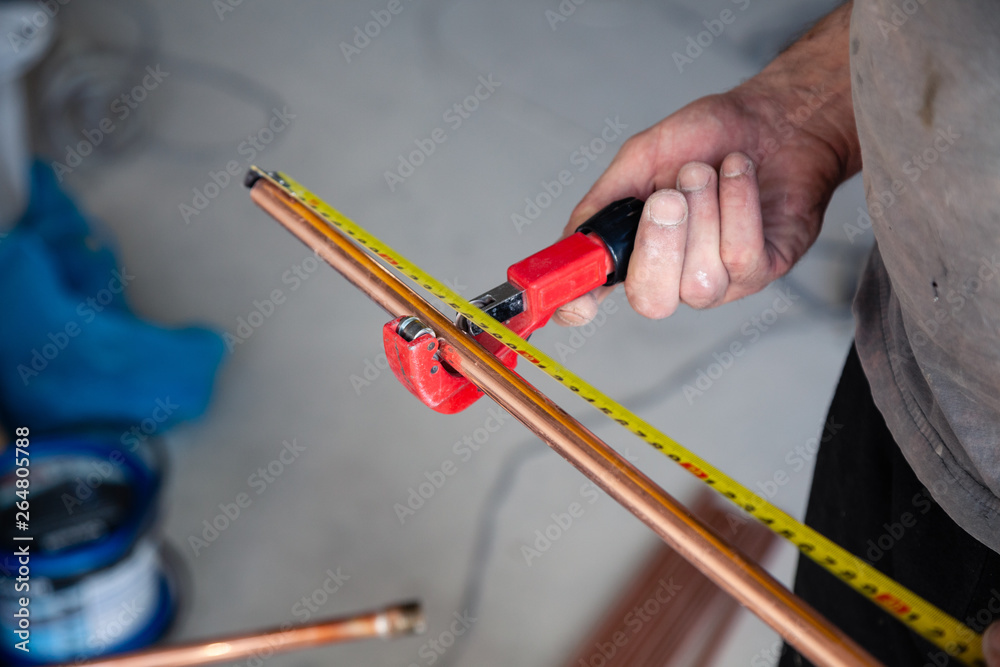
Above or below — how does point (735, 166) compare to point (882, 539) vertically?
above

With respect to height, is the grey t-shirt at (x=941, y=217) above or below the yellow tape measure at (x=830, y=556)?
above

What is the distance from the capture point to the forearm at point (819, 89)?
2.69 ft

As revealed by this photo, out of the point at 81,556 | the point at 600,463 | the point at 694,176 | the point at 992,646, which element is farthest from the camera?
the point at 81,556

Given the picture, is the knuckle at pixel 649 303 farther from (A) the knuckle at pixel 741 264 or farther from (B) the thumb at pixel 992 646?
(B) the thumb at pixel 992 646

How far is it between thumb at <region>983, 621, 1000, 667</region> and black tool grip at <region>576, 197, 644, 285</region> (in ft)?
1.50

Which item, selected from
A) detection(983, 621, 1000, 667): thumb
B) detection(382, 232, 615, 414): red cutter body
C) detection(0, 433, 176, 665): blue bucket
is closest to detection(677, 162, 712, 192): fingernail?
detection(382, 232, 615, 414): red cutter body

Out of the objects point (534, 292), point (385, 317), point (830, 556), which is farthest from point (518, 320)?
point (385, 317)

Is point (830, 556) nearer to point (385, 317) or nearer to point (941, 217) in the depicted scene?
point (941, 217)

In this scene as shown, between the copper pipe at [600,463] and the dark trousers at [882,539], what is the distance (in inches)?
9.0

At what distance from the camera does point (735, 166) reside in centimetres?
77

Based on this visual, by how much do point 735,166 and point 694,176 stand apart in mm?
43

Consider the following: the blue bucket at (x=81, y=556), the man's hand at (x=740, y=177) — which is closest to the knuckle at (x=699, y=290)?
the man's hand at (x=740, y=177)

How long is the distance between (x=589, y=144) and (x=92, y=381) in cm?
144

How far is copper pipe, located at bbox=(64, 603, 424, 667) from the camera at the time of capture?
661 millimetres
